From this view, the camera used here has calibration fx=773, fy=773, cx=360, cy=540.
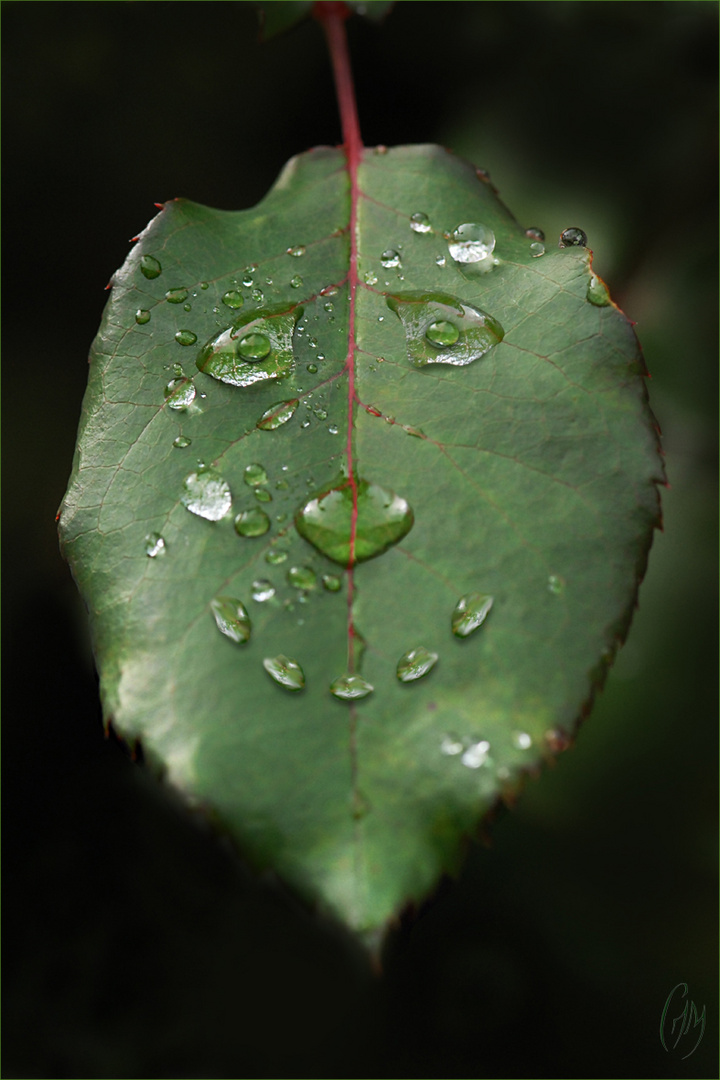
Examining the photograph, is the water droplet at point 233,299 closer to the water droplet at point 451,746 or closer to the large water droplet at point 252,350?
the large water droplet at point 252,350

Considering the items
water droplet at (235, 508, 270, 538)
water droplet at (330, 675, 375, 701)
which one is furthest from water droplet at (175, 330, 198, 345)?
water droplet at (330, 675, 375, 701)

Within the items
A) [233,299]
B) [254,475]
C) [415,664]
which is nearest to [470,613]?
[415,664]

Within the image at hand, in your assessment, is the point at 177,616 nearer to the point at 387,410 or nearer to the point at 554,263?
the point at 387,410

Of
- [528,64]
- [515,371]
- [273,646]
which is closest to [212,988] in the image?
[273,646]

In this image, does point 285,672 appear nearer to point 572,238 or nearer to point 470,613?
point 470,613

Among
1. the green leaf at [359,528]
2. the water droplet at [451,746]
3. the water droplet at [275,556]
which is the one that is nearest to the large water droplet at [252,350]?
the green leaf at [359,528]

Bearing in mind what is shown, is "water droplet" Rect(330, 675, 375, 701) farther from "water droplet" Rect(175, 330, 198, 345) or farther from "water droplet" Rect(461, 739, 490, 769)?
"water droplet" Rect(175, 330, 198, 345)
